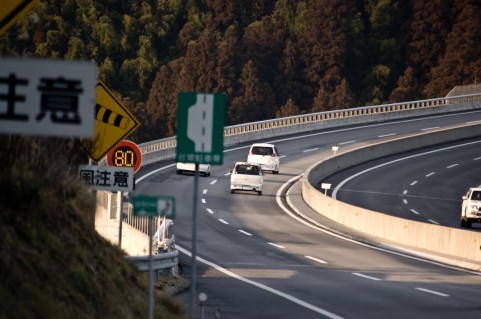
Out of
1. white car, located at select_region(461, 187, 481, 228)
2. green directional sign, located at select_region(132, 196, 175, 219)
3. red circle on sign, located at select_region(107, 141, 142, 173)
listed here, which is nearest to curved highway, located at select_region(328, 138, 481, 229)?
white car, located at select_region(461, 187, 481, 228)

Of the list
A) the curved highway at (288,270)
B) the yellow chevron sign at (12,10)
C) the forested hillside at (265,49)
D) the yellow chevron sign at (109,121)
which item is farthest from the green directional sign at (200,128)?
the forested hillside at (265,49)

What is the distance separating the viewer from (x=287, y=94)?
126 metres

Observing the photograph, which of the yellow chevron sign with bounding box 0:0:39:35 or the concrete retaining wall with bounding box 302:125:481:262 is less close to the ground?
the yellow chevron sign with bounding box 0:0:39:35

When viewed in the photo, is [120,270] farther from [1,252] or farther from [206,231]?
[206,231]

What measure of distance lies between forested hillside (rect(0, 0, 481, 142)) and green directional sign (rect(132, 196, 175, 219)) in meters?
102

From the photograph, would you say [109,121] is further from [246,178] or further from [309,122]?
[309,122]

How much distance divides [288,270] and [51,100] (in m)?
22.1

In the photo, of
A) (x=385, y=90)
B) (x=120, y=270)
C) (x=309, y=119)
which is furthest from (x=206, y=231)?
(x=385, y=90)

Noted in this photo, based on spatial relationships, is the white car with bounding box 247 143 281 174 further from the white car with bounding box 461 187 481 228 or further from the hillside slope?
the hillside slope

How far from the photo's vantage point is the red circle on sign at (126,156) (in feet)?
80.4

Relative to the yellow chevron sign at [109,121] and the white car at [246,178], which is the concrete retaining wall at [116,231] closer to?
the yellow chevron sign at [109,121]

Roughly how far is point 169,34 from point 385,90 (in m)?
24.9

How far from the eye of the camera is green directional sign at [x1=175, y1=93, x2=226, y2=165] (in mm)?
13141

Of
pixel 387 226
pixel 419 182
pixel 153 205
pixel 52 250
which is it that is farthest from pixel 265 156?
pixel 153 205
